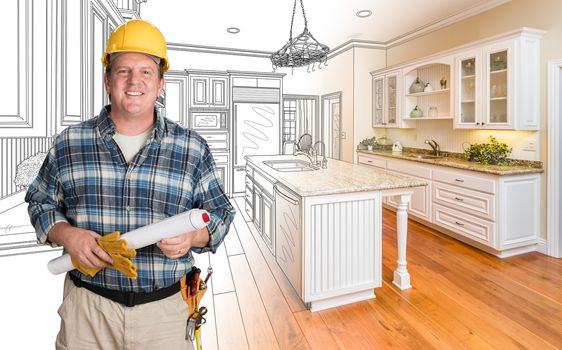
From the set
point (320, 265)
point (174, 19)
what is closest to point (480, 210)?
point (320, 265)

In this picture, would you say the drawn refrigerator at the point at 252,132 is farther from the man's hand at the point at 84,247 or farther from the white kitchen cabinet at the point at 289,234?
the man's hand at the point at 84,247

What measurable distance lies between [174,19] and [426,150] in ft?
13.7

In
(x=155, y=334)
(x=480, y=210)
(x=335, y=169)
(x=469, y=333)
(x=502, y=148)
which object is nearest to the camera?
(x=155, y=334)

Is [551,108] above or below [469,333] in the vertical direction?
above

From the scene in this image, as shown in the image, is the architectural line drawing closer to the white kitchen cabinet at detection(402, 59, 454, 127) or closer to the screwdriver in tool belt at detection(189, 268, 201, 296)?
the white kitchen cabinet at detection(402, 59, 454, 127)

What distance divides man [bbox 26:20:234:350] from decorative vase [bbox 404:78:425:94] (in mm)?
4565

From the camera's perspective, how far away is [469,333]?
6.70 ft

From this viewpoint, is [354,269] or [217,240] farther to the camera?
[354,269]

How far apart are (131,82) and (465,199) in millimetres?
3630

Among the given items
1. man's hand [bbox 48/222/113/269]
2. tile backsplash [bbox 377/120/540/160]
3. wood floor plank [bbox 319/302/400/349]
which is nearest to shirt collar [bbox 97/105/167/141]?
man's hand [bbox 48/222/113/269]

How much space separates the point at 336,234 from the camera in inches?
91.9

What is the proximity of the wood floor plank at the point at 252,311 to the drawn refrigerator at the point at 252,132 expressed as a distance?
3272 millimetres

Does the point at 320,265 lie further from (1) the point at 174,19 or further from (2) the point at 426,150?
(1) the point at 174,19

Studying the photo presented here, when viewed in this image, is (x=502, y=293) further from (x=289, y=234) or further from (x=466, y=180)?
(x=289, y=234)
